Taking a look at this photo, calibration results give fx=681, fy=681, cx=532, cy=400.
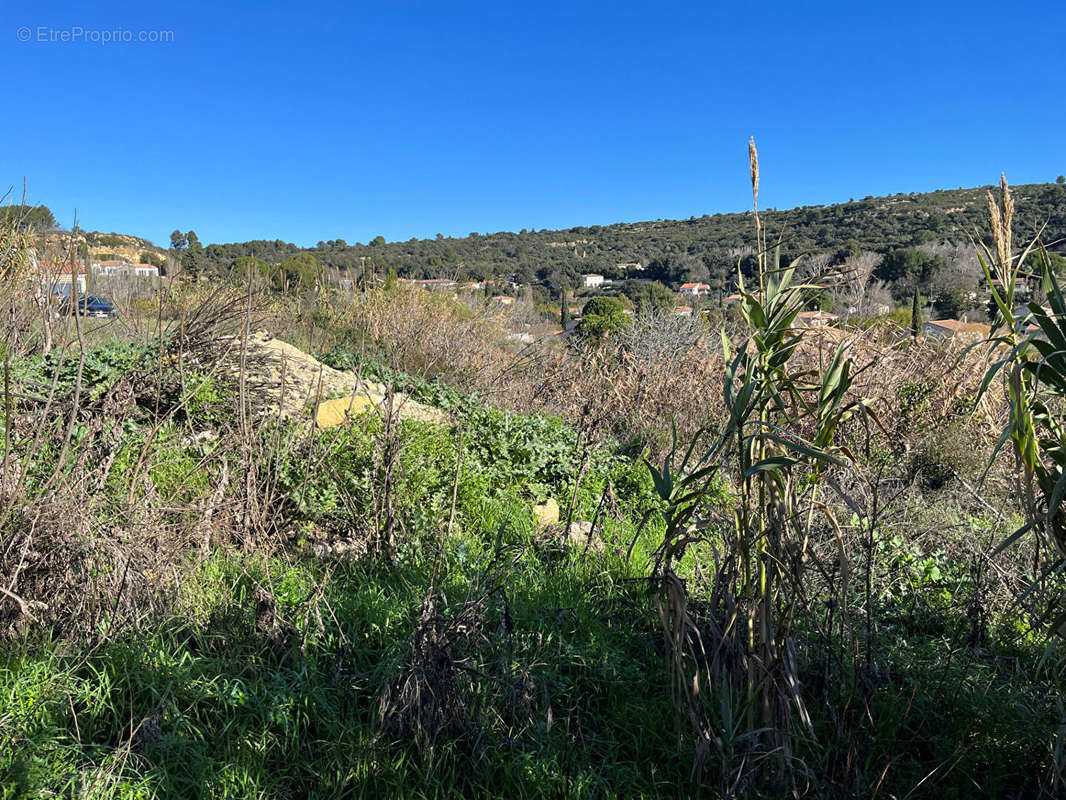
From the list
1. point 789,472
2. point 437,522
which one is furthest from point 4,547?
point 789,472

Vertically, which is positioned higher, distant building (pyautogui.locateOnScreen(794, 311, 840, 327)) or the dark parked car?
the dark parked car

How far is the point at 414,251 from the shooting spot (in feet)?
153

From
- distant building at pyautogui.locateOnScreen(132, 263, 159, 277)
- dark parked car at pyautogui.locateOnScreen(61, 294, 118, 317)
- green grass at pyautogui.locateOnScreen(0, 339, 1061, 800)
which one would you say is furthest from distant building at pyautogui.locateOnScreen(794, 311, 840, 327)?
distant building at pyautogui.locateOnScreen(132, 263, 159, 277)

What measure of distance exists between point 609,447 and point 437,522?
2274mm

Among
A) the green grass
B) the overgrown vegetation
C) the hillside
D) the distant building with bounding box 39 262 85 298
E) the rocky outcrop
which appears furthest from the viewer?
the hillside

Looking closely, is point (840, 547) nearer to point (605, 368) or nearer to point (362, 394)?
point (362, 394)

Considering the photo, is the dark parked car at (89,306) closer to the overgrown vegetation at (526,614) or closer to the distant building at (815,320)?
the overgrown vegetation at (526,614)

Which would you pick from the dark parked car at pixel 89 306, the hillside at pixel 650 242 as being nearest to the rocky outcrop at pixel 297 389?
the dark parked car at pixel 89 306

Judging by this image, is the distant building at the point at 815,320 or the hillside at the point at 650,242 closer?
the distant building at the point at 815,320

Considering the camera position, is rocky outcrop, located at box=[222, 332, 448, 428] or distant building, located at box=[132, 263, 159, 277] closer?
Result: rocky outcrop, located at box=[222, 332, 448, 428]

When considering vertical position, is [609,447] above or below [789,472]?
below

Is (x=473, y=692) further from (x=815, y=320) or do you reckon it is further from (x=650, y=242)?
(x=650, y=242)

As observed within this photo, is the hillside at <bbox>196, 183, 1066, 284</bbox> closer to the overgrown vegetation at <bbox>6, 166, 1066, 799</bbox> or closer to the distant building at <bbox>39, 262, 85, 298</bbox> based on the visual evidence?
the distant building at <bbox>39, 262, 85, 298</bbox>

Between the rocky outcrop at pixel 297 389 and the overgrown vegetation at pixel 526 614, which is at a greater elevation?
the rocky outcrop at pixel 297 389
